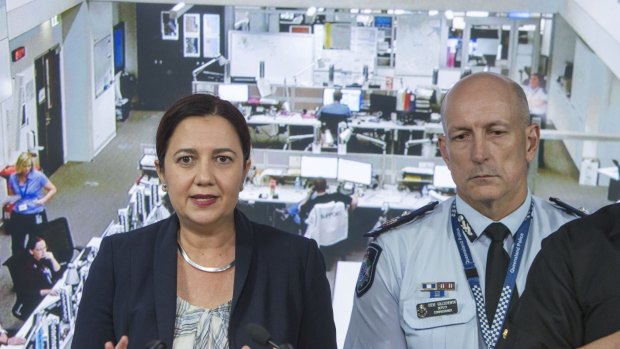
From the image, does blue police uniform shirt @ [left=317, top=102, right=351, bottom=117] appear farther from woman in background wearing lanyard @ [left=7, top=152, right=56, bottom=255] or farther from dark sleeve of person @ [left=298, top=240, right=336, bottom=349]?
dark sleeve of person @ [left=298, top=240, right=336, bottom=349]

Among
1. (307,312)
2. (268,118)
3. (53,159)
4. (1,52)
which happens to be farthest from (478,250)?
(53,159)

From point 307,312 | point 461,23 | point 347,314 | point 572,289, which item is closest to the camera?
point 572,289

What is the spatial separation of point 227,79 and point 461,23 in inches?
Result: 162

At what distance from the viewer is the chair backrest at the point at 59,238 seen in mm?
8727

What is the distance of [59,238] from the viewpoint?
8867 millimetres

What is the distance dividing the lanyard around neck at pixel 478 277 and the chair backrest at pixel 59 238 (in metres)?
6.95

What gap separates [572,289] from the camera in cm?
119

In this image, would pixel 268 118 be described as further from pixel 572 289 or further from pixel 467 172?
pixel 572 289

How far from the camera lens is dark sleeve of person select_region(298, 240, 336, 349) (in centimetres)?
200

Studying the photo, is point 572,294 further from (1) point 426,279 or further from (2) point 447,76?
(2) point 447,76

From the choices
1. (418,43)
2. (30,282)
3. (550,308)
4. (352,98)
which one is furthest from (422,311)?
(418,43)

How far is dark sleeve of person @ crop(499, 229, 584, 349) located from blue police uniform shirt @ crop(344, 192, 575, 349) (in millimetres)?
A: 850

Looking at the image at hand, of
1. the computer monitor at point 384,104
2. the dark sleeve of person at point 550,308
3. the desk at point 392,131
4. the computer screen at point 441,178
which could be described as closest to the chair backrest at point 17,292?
the computer screen at point 441,178

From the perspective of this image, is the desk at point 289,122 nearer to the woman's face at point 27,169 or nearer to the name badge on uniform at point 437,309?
the woman's face at point 27,169
